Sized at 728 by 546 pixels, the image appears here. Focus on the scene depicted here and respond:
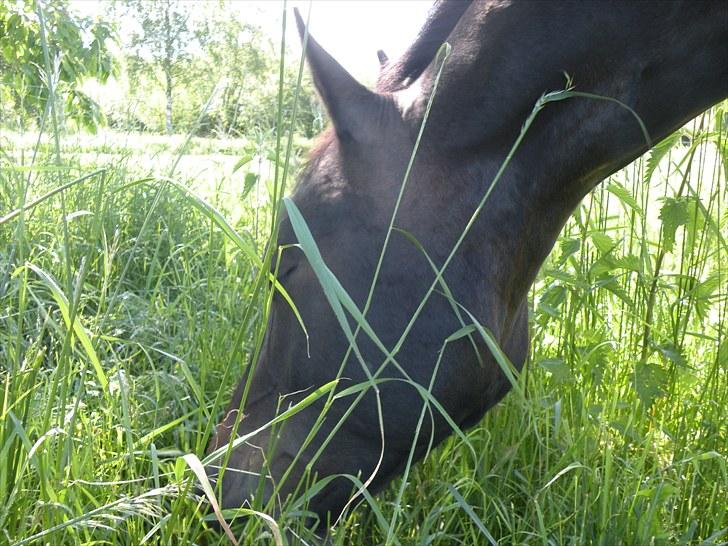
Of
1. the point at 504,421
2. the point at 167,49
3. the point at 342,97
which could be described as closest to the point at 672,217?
the point at 504,421

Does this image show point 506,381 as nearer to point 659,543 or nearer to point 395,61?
point 659,543

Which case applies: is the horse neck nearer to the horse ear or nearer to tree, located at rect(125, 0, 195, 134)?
the horse ear

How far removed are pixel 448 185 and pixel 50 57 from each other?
234 cm

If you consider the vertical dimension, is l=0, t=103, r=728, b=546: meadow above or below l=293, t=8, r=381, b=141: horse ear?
below

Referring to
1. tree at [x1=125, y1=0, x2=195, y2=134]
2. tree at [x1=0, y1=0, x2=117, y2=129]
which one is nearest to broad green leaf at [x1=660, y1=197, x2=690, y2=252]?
tree at [x1=125, y1=0, x2=195, y2=134]

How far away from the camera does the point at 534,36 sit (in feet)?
4.95

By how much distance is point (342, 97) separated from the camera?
1568mm

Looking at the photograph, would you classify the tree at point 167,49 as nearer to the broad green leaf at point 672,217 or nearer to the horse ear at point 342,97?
the horse ear at point 342,97

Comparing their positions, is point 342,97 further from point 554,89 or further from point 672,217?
point 672,217

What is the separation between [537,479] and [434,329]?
799 millimetres

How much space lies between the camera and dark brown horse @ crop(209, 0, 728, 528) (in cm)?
153

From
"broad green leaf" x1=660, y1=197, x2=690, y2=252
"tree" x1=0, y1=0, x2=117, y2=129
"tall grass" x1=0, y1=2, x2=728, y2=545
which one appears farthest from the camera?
"tree" x1=0, y1=0, x2=117, y2=129

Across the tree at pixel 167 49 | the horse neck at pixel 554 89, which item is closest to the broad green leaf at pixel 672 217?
the horse neck at pixel 554 89

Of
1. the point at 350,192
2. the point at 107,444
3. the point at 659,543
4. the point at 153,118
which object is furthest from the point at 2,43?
the point at 659,543
